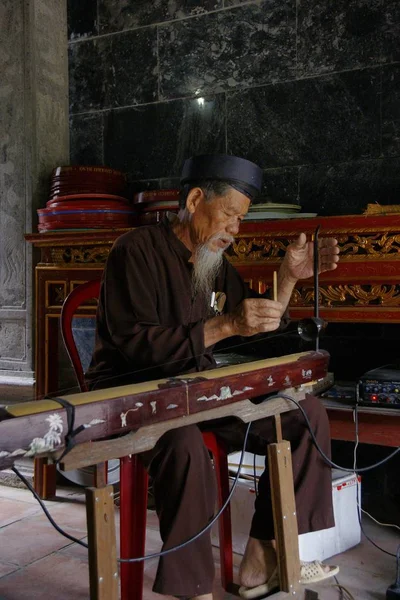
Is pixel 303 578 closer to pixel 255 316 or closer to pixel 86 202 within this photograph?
pixel 255 316

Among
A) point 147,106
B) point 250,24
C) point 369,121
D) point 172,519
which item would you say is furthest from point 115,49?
point 172,519

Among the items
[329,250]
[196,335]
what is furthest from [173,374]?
[329,250]

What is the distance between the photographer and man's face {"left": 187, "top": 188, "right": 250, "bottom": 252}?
256 cm

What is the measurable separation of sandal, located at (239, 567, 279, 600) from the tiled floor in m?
0.14

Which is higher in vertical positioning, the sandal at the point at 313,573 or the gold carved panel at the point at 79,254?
the gold carved panel at the point at 79,254

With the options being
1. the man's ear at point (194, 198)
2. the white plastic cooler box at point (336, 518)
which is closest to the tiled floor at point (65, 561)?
the white plastic cooler box at point (336, 518)

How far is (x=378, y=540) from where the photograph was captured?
9.53 feet

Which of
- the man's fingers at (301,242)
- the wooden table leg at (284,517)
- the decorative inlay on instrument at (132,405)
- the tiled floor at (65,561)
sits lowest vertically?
the tiled floor at (65,561)

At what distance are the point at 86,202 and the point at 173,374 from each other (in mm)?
1571

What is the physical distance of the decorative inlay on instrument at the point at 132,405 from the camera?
128 cm

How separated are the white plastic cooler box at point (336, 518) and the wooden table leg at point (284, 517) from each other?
0.68 meters

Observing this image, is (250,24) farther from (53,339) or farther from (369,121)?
(53,339)

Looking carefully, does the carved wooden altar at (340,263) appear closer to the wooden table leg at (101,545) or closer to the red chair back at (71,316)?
the red chair back at (71,316)

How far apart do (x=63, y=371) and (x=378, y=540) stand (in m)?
2.03
